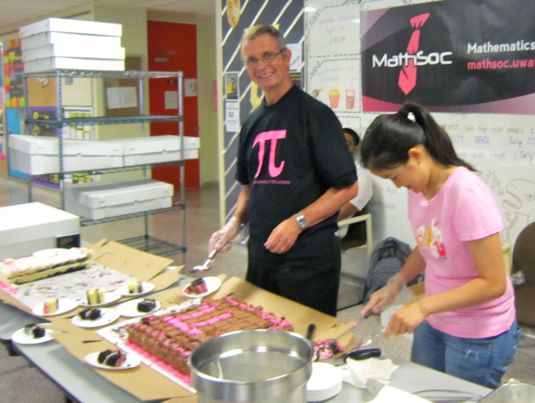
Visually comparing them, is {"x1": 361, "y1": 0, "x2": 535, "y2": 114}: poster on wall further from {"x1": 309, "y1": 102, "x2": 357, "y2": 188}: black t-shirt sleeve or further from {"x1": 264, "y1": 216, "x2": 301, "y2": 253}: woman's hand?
{"x1": 264, "y1": 216, "x2": 301, "y2": 253}: woman's hand

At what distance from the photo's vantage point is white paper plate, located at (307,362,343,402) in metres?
1.25

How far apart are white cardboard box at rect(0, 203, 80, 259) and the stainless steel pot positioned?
1.37 m

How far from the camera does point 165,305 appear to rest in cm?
179

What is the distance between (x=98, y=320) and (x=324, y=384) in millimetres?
726

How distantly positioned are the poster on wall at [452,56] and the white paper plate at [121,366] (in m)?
2.56

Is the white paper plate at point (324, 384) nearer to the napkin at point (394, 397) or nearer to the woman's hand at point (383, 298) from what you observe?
the napkin at point (394, 397)

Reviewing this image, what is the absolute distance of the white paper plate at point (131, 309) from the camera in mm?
1703

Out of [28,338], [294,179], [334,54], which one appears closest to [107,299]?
[28,338]

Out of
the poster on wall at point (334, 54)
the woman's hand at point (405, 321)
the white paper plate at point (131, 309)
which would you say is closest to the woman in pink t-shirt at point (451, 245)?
the woman's hand at point (405, 321)

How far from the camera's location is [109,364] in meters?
1.36

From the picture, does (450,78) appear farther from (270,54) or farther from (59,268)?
(59,268)

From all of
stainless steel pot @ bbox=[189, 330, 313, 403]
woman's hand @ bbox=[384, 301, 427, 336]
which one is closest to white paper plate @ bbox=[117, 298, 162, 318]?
stainless steel pot @ bbox=[189, 330, 313, 403]

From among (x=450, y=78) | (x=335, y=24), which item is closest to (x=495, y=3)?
(x=450, y=78)

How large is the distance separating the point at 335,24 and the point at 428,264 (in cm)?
289
